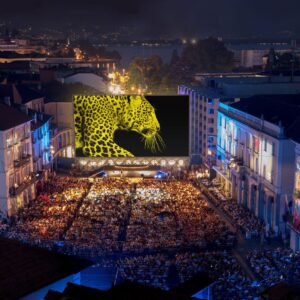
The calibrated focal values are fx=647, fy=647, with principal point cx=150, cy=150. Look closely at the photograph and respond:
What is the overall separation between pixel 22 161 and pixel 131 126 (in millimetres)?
16446

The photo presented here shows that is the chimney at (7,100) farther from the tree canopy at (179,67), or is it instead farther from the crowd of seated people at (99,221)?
the tree canopy at (179,67)

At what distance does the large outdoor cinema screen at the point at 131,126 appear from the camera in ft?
201

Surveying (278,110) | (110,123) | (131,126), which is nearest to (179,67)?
(131,126)

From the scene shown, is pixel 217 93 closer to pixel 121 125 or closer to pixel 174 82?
pixel 121 125

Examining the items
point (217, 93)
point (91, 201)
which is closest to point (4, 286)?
point (91, 201)

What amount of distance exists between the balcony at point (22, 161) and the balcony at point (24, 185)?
1.35 metres

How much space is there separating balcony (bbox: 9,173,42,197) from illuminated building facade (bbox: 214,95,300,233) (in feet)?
50.3

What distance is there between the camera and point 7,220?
1652 inches

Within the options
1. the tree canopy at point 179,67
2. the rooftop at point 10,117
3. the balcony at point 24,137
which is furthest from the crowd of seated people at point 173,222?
the tree canopy at point 179,67

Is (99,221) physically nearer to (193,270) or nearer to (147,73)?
(193,270)

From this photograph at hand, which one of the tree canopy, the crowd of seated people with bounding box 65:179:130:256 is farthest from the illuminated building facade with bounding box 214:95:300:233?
the tree canopy

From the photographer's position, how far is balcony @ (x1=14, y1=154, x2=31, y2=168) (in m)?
46.6

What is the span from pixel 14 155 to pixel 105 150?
15730 mm

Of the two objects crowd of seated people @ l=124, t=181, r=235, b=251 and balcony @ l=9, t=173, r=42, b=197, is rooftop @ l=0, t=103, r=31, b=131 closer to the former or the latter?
balcony @ l=9, t=173, r=42, b=197
